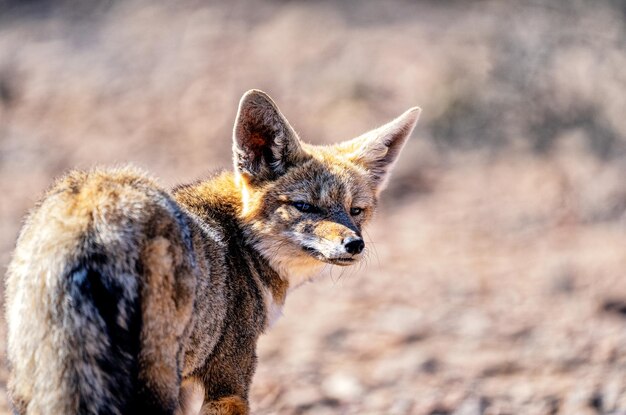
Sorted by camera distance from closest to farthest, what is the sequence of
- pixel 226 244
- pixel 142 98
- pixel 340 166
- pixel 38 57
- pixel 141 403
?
pixel 141 403 → pixel 226 244 → pixel 340 166 → pixel 142 98 → pixel 38 57

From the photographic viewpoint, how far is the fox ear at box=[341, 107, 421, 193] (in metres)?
6.37

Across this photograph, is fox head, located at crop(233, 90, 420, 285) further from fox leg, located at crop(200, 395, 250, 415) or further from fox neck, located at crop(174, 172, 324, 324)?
fox leg, located at crop(200, 395, 250, 415)

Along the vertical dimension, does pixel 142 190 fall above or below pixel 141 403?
above

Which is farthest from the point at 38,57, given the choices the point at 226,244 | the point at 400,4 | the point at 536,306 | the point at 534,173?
the point at 226,244

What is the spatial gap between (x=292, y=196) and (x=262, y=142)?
484 millimetres

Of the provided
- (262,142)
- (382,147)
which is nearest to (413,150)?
(382,147)

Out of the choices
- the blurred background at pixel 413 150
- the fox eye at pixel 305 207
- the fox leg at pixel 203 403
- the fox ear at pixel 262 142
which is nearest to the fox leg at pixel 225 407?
the fox leg at pixel 203 403

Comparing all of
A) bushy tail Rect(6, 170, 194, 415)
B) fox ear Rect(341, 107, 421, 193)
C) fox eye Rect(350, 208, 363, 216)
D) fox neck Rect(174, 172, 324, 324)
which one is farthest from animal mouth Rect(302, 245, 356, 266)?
bushy tail Rect(6, 170, 194, 415)

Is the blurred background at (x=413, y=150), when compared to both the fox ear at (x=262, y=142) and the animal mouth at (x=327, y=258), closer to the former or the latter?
the animal mouth at (x=327, y=258)

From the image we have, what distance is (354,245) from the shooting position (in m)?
5.35

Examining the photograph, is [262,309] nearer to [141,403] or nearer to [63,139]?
[141,403]

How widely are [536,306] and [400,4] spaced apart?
12727mm

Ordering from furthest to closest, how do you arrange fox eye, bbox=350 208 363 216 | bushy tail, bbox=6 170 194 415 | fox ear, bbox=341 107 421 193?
1. fox ear, bbox=341 107 421 193
2. fox eye, bbox=350 208 363 216
3. bushy tail, bbox=6 170 194 415

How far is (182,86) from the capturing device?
16125 mm
